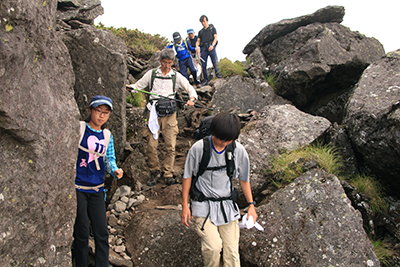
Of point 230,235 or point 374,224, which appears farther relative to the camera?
point 374,224

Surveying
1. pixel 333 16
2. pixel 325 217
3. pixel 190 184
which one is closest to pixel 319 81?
pixel 333 16

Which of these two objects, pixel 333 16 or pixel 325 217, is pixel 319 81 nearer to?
pixel 333 16

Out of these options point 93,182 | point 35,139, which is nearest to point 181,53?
point 93,182

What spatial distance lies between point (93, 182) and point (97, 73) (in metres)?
3.71

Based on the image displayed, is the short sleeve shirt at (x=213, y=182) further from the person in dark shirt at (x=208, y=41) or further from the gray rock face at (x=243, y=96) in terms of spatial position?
the person in dark shirt at (x=208, y=41)

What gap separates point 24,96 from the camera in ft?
10.6

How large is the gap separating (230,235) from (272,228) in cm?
172

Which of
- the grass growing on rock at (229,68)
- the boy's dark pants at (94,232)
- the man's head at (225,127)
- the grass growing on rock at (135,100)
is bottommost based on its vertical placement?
the boy's dark pants at (94,232)

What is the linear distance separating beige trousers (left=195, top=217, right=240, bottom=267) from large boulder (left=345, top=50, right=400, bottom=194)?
4.45m

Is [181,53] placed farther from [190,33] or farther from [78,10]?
[78,10]

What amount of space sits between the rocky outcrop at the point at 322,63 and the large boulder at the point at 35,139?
933 cm

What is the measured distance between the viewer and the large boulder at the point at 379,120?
6.37 meters

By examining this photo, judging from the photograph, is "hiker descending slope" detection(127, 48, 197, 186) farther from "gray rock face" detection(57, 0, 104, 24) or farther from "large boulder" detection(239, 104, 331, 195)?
"gray rock face" detection(57, 0, 104, 24)

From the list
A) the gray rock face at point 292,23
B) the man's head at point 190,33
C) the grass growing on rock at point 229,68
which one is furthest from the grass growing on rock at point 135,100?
the gray rock face at point 292,23
